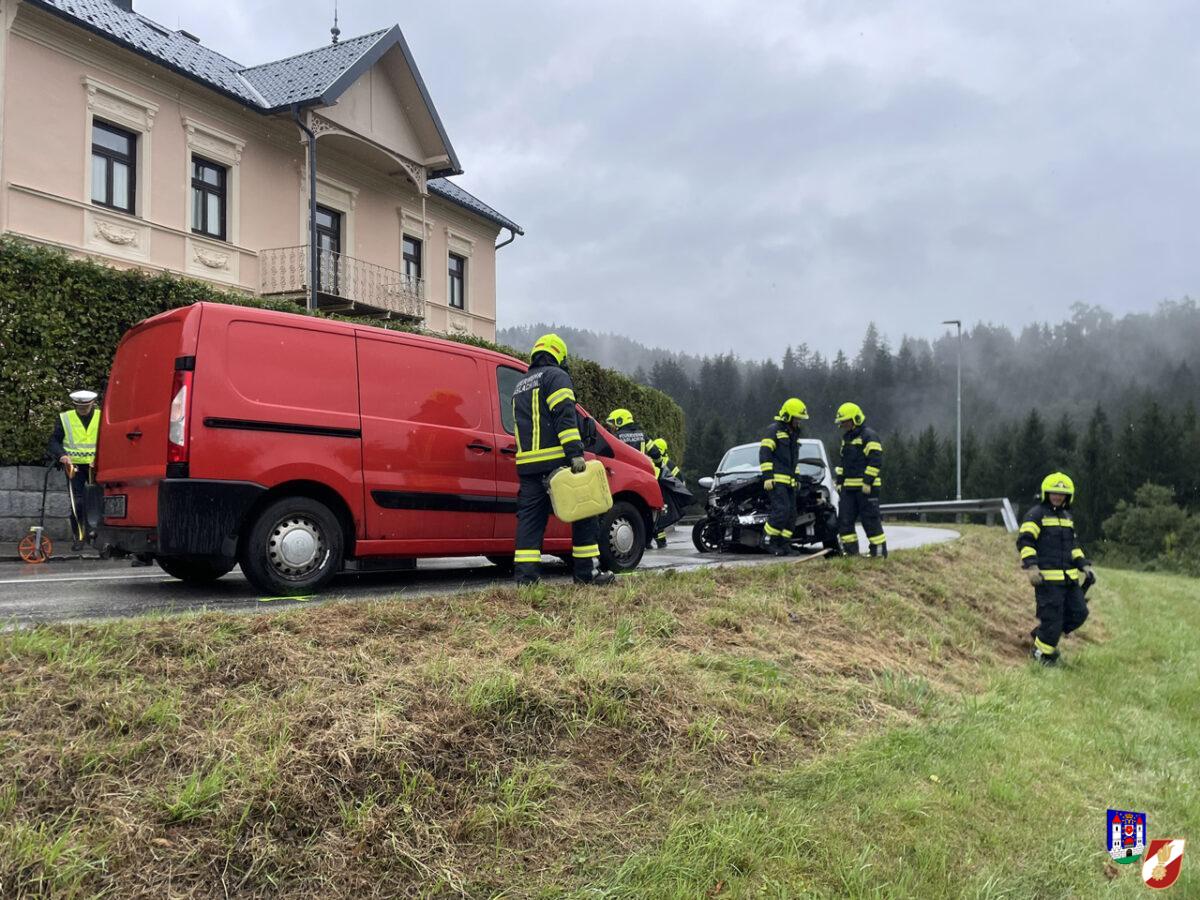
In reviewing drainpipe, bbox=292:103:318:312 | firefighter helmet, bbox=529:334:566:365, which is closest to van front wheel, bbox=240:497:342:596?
firefighter helmet, bbox=529:334:566:365

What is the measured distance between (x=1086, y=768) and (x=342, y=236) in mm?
20331

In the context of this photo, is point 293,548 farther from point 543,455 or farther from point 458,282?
point 458,282

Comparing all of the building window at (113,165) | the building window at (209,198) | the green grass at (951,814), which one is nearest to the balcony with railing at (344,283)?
the building window at (209,198)

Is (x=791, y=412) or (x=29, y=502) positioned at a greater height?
(x=791, y=412)

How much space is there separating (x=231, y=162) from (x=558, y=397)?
15.4 metres

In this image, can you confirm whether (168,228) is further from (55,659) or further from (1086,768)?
(1086,768)

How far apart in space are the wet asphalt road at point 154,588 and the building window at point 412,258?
52.0ft

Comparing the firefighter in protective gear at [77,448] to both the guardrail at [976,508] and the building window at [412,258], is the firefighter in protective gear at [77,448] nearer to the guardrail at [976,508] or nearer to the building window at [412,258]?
the building window at [412,258]

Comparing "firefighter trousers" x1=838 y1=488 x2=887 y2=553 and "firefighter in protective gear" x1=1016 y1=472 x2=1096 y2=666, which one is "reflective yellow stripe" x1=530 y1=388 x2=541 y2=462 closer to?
"firefighter in protective gear" x1=1016 y1=472 x2=1096 y2=666

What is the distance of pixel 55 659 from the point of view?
3256mm

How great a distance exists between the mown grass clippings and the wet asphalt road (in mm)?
1095

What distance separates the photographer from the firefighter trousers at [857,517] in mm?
9531

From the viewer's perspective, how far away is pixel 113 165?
16.1 meters

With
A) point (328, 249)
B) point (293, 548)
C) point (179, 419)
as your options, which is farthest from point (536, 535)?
point (328, 249)
